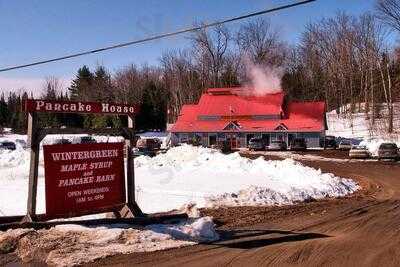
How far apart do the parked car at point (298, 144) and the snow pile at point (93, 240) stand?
52.8m

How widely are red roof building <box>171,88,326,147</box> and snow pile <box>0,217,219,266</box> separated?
2293 inches

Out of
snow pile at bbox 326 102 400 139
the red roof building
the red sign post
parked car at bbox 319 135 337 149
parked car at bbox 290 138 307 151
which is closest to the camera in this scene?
the red sign post

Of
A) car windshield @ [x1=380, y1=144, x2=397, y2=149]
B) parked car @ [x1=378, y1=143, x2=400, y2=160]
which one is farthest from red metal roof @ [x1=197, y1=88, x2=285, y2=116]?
parked car @ [x1=378, y1=143, x2=400, y2=160]

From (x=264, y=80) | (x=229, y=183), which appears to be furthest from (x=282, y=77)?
(x=229, y=183)

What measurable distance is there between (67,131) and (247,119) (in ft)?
210

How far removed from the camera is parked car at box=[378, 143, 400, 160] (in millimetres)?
45594

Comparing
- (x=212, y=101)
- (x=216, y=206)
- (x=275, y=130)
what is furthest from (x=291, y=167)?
(x=212, y=101)

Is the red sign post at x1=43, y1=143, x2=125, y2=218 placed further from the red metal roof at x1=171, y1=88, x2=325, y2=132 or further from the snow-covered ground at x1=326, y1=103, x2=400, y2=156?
the snow-covered ground at x1=326, y1=103, x2=400, y2=156

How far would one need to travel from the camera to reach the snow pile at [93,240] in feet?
30.7

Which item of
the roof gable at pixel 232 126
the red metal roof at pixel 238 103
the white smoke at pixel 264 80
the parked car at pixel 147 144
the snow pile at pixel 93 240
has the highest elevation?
the white smoke at pixel 264 80

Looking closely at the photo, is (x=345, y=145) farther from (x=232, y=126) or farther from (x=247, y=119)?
(x=232, y=126)

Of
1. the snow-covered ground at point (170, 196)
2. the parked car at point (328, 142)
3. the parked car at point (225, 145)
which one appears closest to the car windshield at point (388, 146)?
the snow-covered ground at point (170, 196)

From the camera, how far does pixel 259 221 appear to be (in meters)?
13.2

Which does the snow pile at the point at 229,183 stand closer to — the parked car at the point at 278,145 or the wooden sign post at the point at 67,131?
the wooden sign post at the point at 67,131
